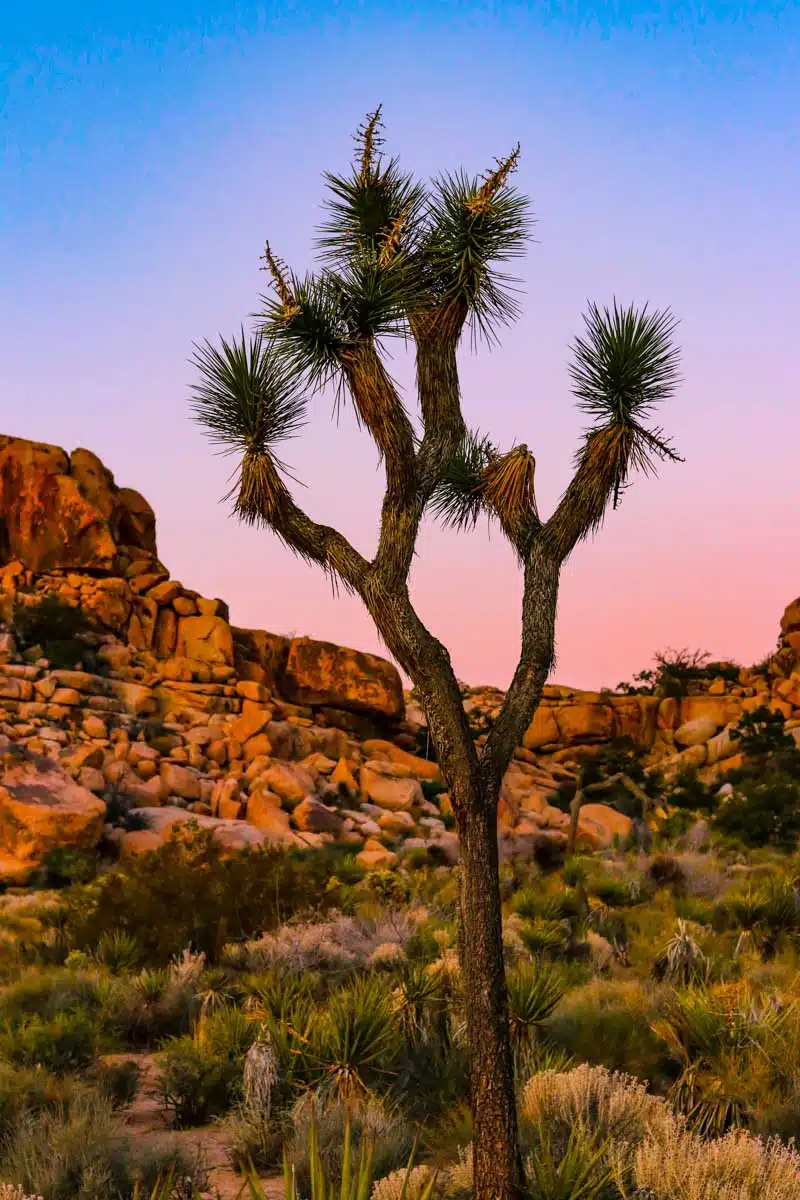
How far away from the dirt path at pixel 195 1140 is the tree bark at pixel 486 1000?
4.25ft

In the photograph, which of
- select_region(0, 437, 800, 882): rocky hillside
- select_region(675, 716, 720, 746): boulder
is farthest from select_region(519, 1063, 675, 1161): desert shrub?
select_region(675, 716, 720, 746): boulder

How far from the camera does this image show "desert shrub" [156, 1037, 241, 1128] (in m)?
7.51

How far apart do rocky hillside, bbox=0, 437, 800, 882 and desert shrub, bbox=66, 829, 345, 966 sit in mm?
5326

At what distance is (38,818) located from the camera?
1978 cm

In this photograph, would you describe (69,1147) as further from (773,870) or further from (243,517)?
(773,870)

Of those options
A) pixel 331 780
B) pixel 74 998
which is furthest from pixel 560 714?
pixel 74 998

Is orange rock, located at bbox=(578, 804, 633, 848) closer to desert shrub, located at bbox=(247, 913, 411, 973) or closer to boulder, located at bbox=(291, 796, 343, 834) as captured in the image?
boulder, located at bbox=(291, 796, 343, 834)

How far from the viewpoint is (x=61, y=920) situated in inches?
587

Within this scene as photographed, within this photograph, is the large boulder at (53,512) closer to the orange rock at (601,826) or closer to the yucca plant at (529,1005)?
the orange rock at (601,826)

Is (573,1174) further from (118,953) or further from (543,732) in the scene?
(543,732)

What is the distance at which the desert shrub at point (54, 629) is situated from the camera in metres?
30.5

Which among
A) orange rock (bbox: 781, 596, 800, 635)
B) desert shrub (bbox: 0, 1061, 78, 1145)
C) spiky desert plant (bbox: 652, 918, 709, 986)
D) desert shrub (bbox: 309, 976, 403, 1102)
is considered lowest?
desert shrub (bbox: 0, 1061, 78, 1145)

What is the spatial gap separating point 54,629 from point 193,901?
20602 millimetres

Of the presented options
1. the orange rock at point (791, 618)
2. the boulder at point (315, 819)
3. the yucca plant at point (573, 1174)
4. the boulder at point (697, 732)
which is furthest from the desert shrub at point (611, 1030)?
the orange rock at point (791, 618)
